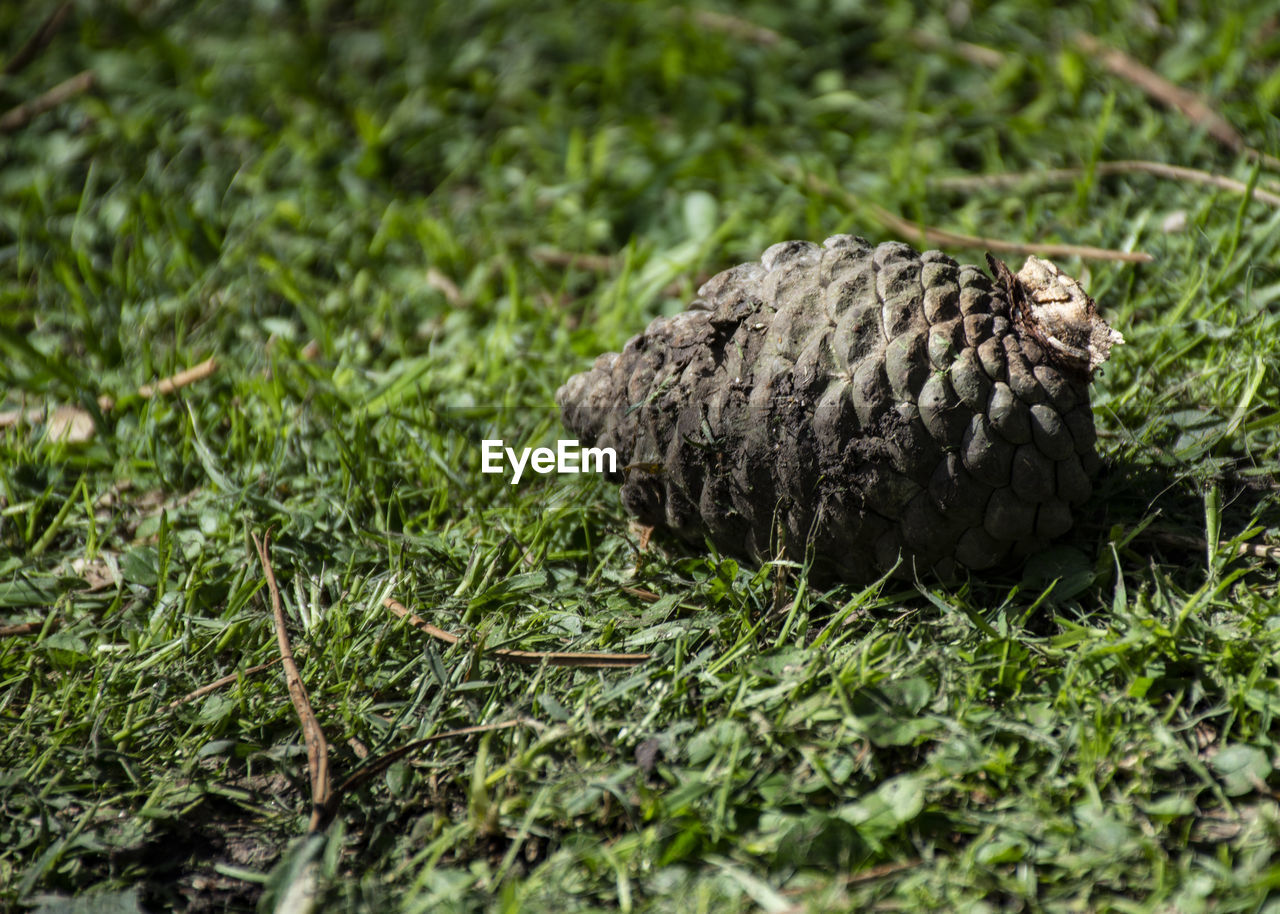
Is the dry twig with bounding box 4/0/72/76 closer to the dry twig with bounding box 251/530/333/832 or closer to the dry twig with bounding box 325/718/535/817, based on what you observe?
the dry twig with bounding box 251/530/333/832

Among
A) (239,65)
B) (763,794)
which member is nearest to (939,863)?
(763,794)

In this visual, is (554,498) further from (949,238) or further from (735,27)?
(735,27)

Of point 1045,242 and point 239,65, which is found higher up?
point 239,65

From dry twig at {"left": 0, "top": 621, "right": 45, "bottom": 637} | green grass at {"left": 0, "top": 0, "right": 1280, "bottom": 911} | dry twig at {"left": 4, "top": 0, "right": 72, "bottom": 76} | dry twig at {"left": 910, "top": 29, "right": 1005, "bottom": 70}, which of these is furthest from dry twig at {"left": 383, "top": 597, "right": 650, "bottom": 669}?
dry twig at {"left": 4, "top": 0, "right": 72, "bottom": 76}

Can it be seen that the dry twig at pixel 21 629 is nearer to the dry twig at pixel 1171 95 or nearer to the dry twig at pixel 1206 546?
the dry twig at pixel 1206 546

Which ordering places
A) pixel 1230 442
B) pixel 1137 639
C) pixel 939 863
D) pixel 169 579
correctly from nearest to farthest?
pixel 939 863, pixel 1137 639, pixel 1230 442, pixel 169 579

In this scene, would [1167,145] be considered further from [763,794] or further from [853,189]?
[763,794]

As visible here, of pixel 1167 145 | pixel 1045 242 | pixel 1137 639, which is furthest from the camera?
pixel 1167 145

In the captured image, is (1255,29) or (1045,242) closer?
(1045,242)
